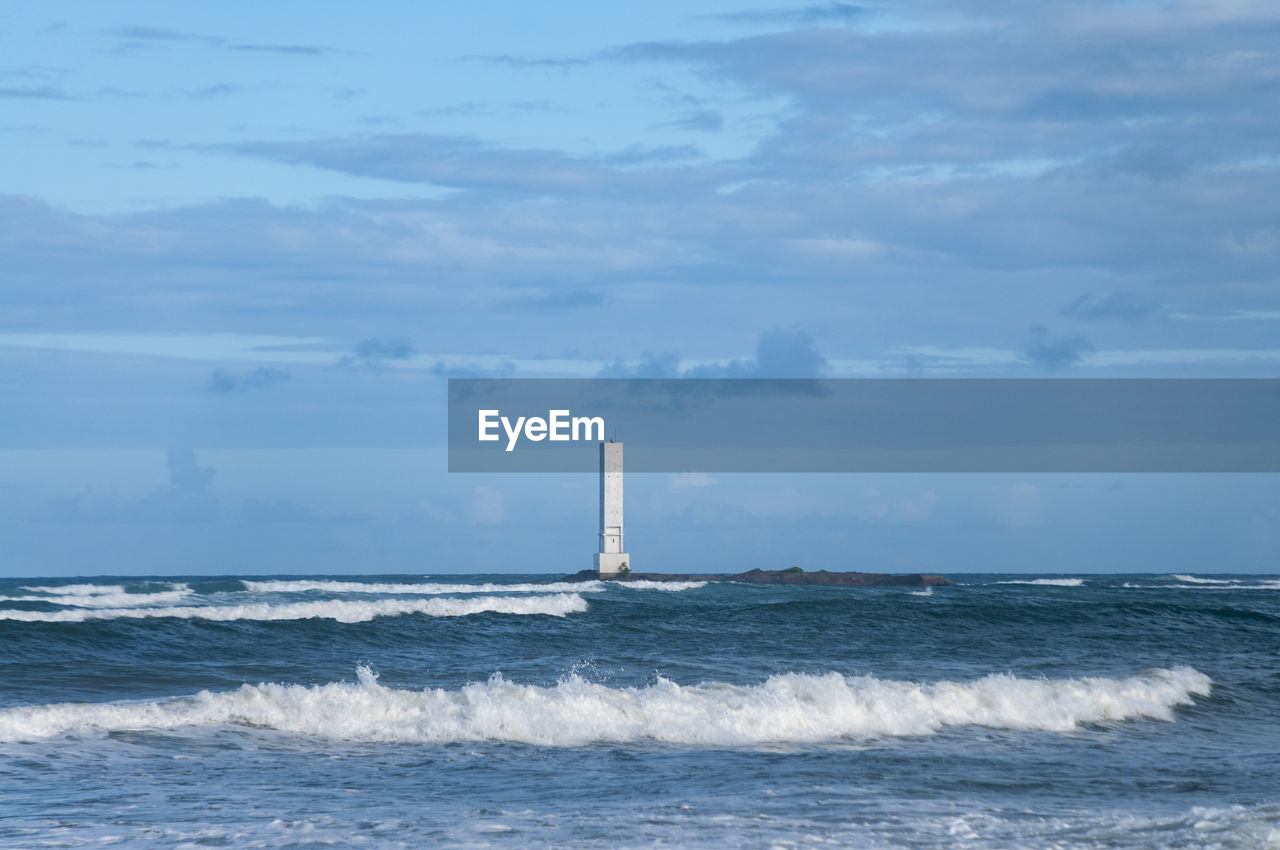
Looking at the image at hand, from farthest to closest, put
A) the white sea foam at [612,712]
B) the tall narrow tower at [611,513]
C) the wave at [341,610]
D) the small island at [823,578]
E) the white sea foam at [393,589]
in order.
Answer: the small island at [823,578], the tall narrow tower at [611,513], the white sea foam at [393,589], the wave at [341,610], the white sea foam at [612,712]

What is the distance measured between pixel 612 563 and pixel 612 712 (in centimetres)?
5000

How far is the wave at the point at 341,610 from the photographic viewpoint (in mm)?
29237

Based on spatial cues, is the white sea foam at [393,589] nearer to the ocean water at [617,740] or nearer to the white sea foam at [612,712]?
the ocean water at [617,740]

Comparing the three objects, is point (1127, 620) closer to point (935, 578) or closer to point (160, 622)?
point (160, 622)

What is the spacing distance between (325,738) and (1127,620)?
25.4 m

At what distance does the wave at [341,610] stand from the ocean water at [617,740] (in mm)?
4989

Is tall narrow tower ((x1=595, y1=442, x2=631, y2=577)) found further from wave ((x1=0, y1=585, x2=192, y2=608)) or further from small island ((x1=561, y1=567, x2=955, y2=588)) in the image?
wave ((x1=0, y1=585, x2=192, y2=608))

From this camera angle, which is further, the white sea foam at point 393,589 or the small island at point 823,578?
the small island at point 823,578

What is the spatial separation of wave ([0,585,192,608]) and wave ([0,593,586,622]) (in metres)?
5.93

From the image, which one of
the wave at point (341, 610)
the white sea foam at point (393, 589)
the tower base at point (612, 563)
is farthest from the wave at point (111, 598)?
the tower base at point (612, 563)

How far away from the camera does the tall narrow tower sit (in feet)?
206

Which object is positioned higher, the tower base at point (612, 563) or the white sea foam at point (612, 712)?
the white sea foam at point (612, 712)

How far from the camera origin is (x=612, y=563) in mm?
63531

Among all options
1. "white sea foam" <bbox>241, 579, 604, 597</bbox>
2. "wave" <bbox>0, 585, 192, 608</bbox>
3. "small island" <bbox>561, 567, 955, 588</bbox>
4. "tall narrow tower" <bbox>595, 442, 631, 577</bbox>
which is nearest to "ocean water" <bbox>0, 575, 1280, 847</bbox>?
"wave" <bbox>0, 585, 192, 608</bbox>
